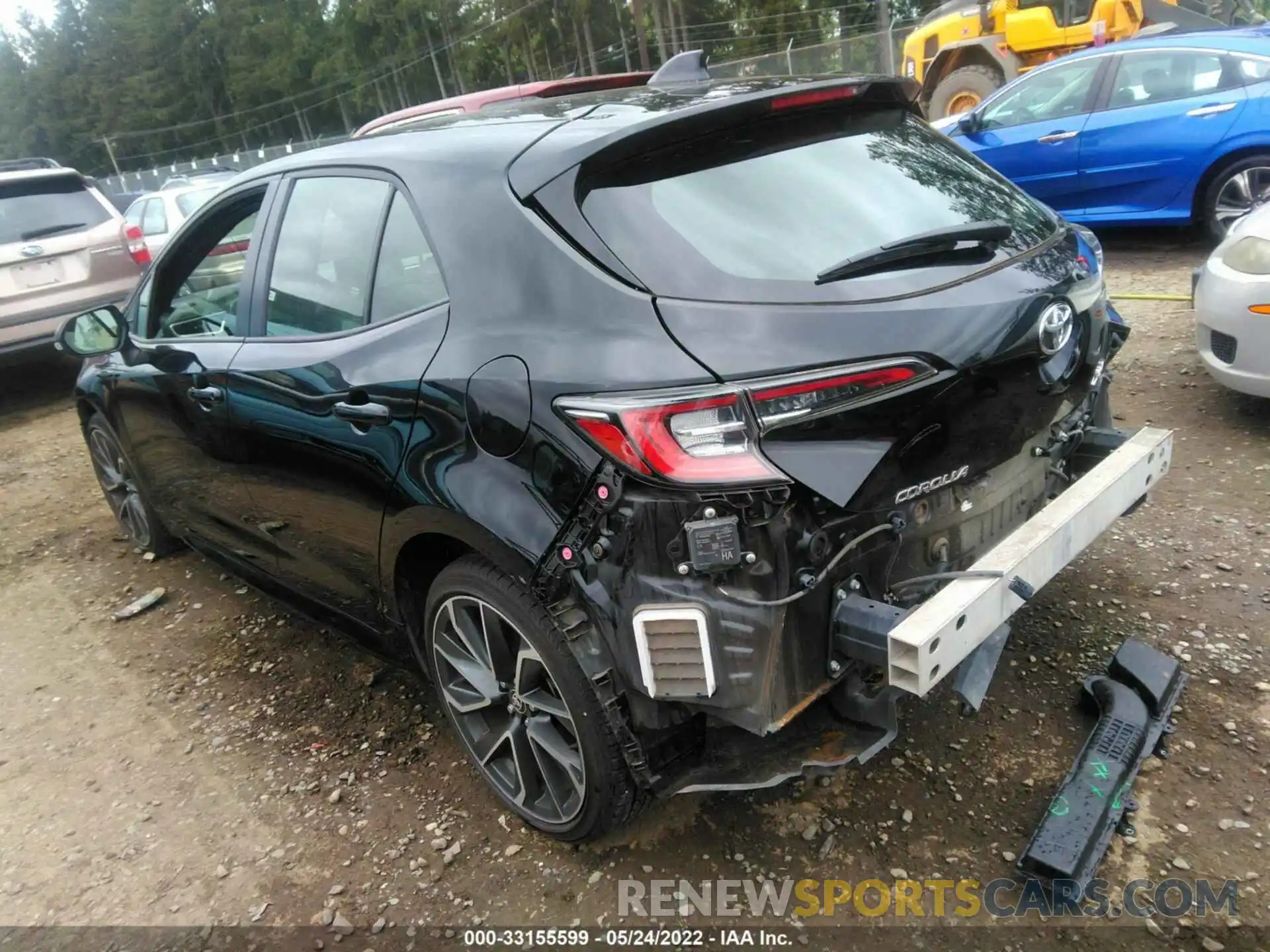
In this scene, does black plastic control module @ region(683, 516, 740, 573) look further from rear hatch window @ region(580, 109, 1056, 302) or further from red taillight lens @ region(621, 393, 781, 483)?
rear hatch window @ region(580, 109, 1056, 302)

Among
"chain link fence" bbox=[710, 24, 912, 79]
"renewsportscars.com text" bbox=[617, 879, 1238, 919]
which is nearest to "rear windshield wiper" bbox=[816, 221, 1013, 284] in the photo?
"renewsportscars.com text" bbox=[617, 879, 1238, 919]

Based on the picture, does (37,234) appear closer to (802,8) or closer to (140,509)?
(140,509)

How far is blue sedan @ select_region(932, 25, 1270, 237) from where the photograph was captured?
6461 mm

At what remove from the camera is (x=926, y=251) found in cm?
212

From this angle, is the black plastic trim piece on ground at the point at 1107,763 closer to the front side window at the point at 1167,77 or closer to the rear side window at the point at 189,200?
the front side window at the point at 1167,77

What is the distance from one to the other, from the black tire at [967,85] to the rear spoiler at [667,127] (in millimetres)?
11256

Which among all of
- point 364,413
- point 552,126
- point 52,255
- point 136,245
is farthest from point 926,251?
point 136,245

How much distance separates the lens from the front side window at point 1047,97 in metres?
7.29

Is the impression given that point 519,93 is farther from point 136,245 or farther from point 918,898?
point 918,898

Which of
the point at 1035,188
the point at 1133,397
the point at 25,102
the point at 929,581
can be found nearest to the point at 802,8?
the point at 1035,188

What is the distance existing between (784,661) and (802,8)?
47.9 m

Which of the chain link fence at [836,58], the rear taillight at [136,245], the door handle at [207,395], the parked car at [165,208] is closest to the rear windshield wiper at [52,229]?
the rear taillight at [136,245]

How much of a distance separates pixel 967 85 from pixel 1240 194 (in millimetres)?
6761

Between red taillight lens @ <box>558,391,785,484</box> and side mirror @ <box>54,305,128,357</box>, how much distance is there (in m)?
2.87
